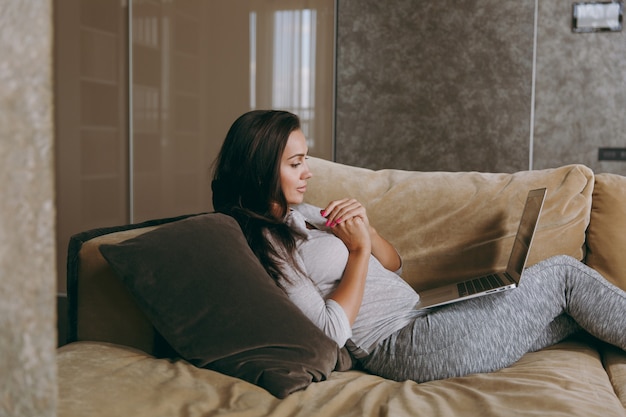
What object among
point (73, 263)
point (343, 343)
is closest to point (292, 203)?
point (343, 343)

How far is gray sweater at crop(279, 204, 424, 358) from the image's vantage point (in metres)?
1.48

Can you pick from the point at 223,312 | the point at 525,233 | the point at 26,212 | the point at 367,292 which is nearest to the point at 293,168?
the point at 367,292

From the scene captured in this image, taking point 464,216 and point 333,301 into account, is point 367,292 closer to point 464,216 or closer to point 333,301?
point 333,301

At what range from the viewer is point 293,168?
1745 mm

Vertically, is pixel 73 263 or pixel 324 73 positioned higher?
pixel 324 73

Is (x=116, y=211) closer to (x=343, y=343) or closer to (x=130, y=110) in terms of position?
(x=130, y=110)

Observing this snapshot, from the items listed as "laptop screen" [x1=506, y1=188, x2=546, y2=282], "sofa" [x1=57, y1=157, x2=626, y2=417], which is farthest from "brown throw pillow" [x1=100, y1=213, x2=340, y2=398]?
"laptop screen" [x1=506, y1=188, x2=546, y2=282]

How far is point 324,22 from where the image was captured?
3.44 meters

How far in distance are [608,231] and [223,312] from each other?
121 cm

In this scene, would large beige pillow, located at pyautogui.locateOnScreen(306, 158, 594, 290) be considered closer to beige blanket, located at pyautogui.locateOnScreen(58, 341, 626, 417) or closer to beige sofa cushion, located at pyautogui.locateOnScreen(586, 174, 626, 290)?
beige sofa cushion, located at pyautogui.locateOnScreen(586, 174, 626, 290)

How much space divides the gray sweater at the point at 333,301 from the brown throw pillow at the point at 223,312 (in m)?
0.07

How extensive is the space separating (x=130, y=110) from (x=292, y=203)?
1927 mm

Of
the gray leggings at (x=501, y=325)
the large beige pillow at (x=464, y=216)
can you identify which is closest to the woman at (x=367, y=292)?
the gray leggings at (x=501, y=325)

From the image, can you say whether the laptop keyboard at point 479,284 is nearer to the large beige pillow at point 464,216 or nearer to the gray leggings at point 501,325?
the gray leggings at point 501,325
